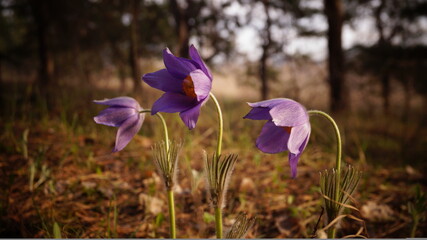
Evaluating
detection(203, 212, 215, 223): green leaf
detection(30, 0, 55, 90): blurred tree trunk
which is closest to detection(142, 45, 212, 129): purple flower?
detection(203, 212, 215, 223): green leaf

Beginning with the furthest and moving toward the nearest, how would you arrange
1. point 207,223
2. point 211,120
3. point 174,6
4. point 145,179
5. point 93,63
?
point 93,63, point 174,6, point 211,120, point 145,179, point 207,223

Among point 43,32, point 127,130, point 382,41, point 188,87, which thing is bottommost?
point 127,130

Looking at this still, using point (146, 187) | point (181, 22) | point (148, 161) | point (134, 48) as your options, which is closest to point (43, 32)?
point (134, 48)

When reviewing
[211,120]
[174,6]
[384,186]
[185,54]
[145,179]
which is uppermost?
[174,6]

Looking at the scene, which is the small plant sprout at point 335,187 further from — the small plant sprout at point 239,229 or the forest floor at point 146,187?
the small plant sprout at point 239,229

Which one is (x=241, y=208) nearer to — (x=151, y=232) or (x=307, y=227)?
(x=307, y=227)

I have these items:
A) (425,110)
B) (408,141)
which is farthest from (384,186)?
(425,110)

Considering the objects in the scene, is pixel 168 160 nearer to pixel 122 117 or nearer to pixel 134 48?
pixel 122 117
